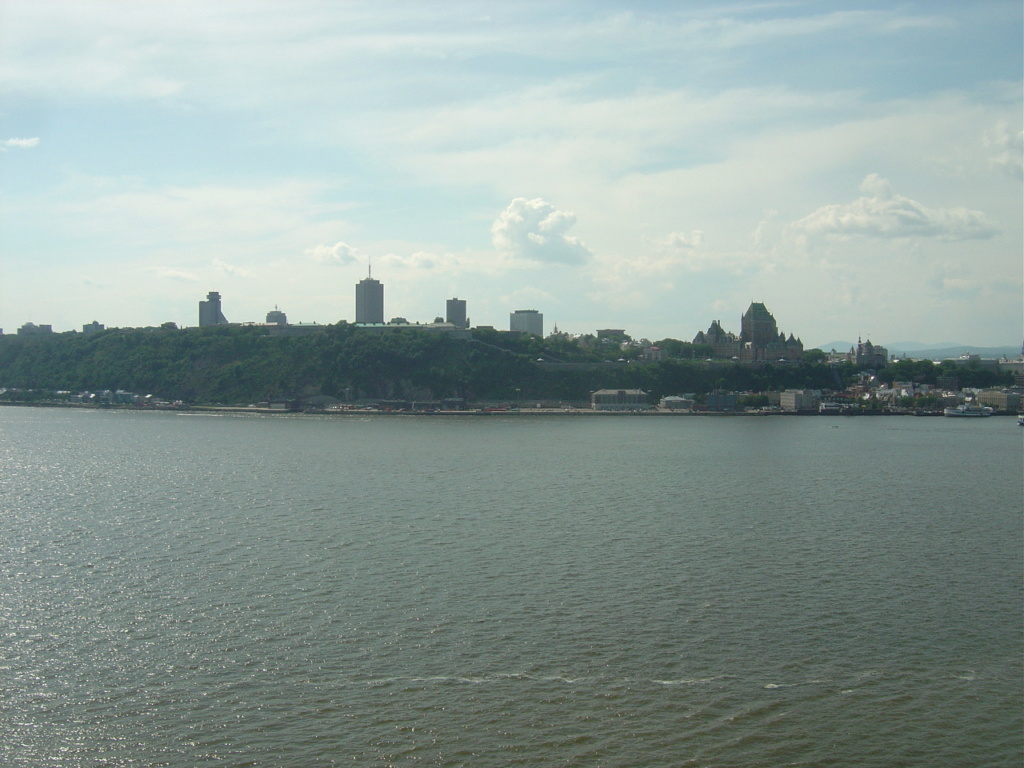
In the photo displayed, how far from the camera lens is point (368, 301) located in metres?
178

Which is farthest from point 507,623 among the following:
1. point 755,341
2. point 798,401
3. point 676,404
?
point 755,341

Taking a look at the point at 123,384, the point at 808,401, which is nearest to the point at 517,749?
the point at 808,401

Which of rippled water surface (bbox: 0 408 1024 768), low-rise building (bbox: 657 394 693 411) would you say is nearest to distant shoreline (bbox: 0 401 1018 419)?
low-rise building (bbox: 657 394 693 411)

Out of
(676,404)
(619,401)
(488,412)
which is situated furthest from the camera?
(676,404)

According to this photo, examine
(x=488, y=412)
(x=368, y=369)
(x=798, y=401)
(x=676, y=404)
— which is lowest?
(x=488, y=412)

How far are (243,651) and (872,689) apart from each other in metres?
11.6

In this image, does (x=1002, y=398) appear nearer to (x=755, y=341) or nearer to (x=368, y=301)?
(x=755, y=341)

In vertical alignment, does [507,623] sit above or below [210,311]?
below

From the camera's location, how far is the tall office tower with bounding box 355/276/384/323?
177250 mm

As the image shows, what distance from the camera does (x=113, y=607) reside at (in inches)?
786

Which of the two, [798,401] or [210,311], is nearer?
[798,401]

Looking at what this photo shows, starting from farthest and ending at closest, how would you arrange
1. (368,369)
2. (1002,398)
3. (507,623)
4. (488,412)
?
(1002,398)
(368,369)
(488,412)
(507,623)

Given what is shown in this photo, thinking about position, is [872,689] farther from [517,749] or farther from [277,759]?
[277,759]

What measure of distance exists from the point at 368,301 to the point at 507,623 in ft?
533
